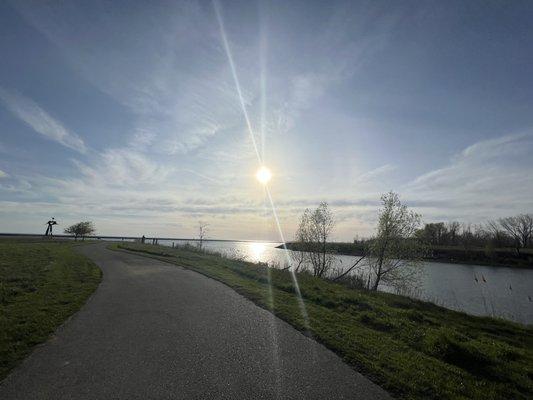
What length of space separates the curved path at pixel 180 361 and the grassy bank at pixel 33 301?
0.38 m

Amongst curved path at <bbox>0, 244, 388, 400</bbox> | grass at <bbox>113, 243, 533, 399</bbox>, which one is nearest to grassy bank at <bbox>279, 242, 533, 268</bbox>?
grass at <bbox>113, 243, 533, 399</bbox>

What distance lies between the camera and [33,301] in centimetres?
1134

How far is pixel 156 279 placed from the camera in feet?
57.0

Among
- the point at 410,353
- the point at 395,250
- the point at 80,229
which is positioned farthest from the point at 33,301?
the point at 80,229

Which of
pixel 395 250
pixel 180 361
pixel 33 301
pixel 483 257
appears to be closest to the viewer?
pixel 180 361

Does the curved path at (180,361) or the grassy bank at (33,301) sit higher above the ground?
the grassy bank at (33,301)

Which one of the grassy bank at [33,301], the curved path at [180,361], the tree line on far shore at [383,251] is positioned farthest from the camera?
the tree line on far shore at [383,251]

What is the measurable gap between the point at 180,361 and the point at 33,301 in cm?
789

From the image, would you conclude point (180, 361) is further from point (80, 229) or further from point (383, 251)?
point (80, 229)

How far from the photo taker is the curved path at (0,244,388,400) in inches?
210

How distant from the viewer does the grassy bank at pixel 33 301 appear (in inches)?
291

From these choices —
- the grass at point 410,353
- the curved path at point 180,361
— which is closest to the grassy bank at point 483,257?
the grass at point 410,353

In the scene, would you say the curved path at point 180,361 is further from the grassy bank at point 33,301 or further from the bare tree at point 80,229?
the bare tree at point 80,229

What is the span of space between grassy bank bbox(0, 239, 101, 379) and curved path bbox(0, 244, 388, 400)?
1.26ft
